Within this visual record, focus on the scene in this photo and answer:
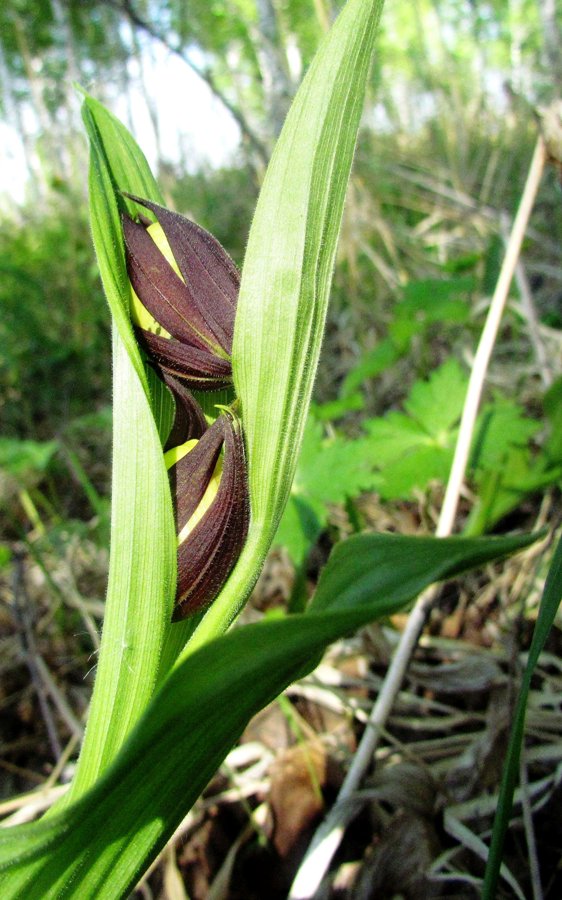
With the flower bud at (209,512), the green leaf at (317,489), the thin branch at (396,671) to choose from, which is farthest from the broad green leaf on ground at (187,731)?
the green leaf at (317,489)

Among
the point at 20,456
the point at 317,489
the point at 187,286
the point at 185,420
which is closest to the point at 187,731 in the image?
the point at 185,420

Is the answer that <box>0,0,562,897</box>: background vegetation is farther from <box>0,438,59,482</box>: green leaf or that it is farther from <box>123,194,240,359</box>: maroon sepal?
<box>123,194,240,359</box>: maroon sepal

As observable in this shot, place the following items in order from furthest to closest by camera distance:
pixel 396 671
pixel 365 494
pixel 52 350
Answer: pixel 52 350 → pixel 365 494 → pixel 396 671

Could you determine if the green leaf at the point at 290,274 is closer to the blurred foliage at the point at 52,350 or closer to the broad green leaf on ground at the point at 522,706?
the broad green leaf on ground at the point at 522,706

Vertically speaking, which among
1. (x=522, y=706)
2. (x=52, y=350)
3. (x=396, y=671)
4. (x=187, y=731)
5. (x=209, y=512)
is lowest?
(x=396, y=671)

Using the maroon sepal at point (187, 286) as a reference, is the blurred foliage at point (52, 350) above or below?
above

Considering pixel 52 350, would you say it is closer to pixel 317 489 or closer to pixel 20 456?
pixel 20 456
